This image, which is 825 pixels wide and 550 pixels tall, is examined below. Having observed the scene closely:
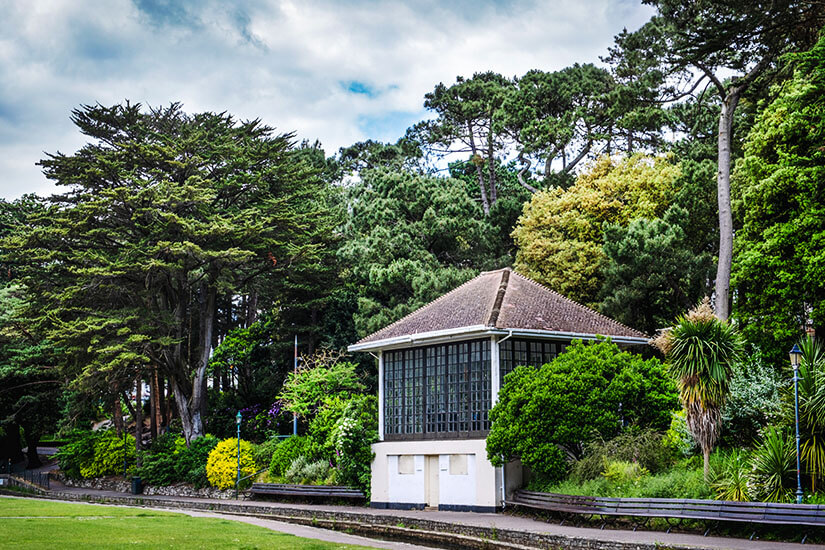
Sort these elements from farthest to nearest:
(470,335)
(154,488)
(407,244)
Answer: (407,244), (154,488), (470,335)

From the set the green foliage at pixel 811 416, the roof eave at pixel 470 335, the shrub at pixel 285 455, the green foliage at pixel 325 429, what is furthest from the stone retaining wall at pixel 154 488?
the green foliage at pixel 811 416

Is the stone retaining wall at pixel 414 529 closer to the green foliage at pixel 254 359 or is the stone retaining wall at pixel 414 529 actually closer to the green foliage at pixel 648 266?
the green foliage at pixel 254 359

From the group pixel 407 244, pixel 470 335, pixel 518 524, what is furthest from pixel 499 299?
pixel 407 244

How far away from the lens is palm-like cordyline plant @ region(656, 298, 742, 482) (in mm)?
19625

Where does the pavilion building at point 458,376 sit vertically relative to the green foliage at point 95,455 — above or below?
above

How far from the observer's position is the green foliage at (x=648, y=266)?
104ft

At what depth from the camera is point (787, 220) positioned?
84.7 feet

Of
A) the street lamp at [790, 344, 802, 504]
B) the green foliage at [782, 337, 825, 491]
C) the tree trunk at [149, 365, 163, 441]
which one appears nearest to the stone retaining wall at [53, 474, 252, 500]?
the tree trunk at [149, 365, 163, 441]

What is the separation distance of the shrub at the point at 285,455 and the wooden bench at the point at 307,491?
3.78 ft

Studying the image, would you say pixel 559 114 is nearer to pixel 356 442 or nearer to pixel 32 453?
pixel 356 442

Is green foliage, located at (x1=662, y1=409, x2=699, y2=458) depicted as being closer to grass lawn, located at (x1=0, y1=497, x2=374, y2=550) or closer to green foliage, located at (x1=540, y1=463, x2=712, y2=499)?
green foliage, located at (x1=540, y1=463, x2=712, y2=499)

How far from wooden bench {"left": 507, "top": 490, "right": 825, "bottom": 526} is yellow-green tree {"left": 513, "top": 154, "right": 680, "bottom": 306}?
611 inches

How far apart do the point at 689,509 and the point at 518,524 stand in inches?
197

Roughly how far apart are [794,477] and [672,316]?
17.8 meters
